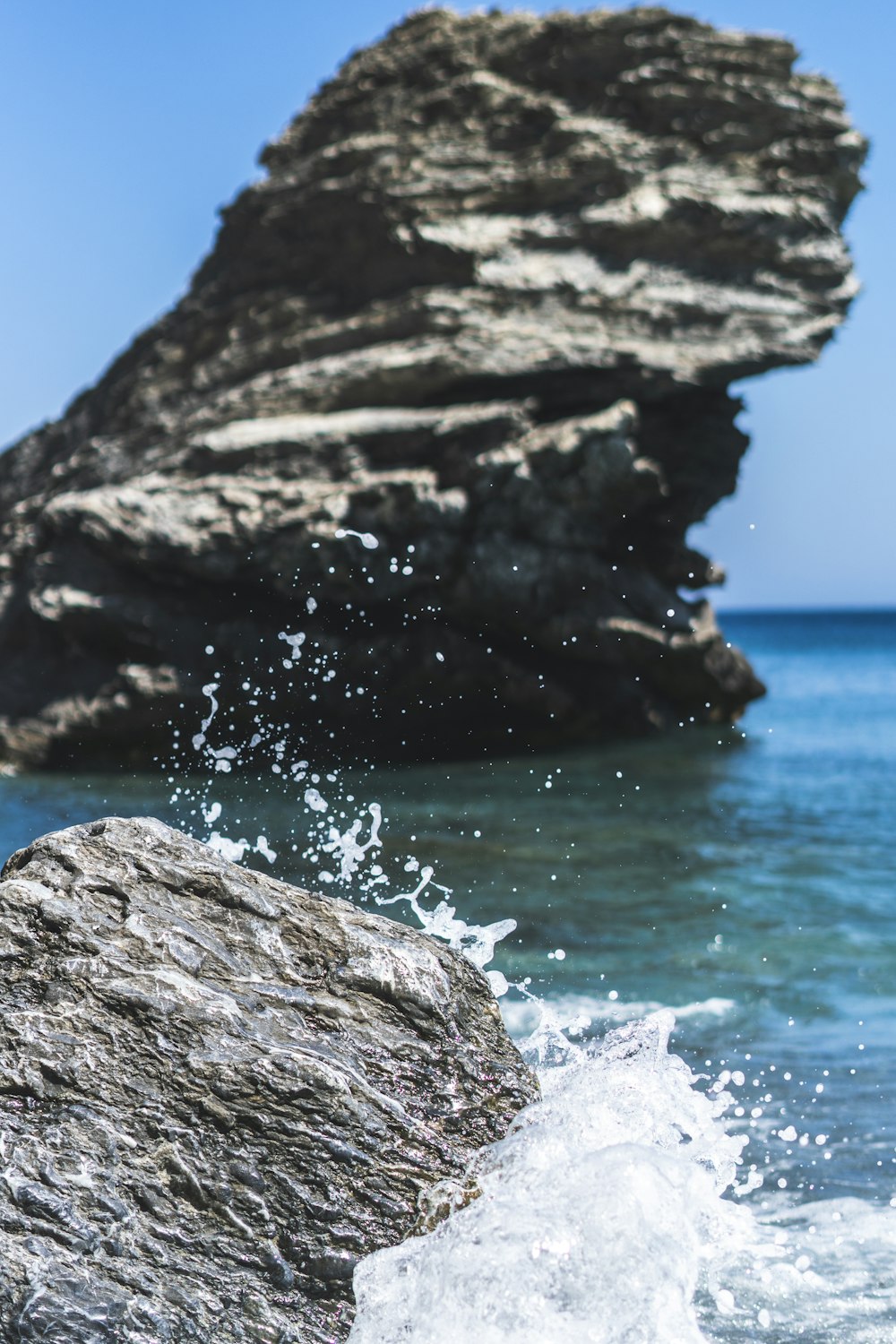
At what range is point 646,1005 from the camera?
23.3 feet

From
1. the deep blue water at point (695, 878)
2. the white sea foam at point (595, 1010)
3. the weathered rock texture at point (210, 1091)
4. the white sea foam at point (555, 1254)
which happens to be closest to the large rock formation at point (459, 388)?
the deep blue water at point (695, 878)

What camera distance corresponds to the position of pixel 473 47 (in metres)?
18.9

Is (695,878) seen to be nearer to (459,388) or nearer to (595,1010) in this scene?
(595,1010)

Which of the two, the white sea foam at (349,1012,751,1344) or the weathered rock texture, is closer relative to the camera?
the weathered rock texture

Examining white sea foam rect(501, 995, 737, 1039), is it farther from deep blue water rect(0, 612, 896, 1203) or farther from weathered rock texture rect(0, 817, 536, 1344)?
weathered rock texture rect(0, 817, 536, 1344)

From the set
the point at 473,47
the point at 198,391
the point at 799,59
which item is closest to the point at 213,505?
the point at 198,391

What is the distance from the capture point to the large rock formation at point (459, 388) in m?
17.0

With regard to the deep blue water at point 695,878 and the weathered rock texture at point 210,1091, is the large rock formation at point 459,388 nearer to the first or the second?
the deep blue water at point 695,878

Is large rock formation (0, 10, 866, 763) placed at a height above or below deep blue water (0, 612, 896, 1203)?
above

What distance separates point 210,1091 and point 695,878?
26.5ft

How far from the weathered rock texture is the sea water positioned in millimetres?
196

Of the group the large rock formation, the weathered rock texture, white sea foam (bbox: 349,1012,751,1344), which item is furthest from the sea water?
the large rock formation

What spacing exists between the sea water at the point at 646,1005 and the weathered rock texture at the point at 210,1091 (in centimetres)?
20

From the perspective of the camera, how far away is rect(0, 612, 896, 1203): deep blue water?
20.0 ft
